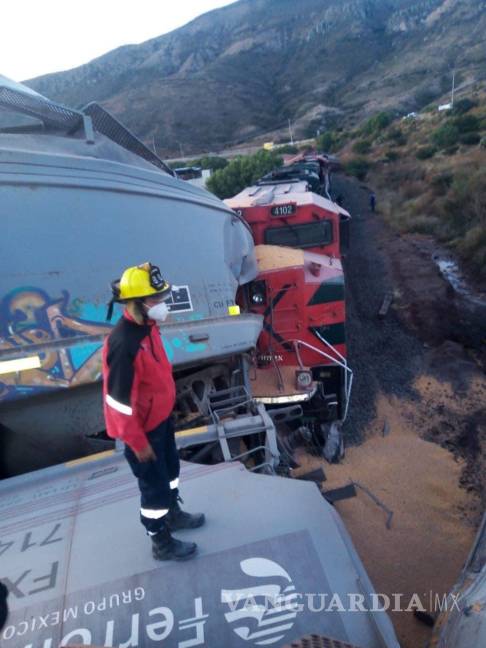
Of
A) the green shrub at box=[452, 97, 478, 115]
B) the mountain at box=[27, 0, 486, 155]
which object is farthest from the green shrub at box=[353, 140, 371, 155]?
the mountain at box=[27, 0, 486, 155]

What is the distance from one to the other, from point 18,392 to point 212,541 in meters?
1.86

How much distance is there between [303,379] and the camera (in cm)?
651

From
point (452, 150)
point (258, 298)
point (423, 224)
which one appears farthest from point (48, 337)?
point (452, 150)

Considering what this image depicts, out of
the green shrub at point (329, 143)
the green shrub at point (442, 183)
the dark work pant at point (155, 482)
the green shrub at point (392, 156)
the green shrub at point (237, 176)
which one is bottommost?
the dark work pant at point (155, 482)

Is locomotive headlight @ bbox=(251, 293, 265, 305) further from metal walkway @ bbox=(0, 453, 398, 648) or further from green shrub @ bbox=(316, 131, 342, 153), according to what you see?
green shrub @ bbox=(316, 131, 342, 153)

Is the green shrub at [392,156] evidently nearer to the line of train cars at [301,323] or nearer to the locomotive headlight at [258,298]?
the line of train cars at [301,323]

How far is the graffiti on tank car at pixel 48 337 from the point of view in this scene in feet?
11.2

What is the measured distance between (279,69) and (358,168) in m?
70.1

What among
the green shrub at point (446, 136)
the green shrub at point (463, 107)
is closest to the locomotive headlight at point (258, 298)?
the green shrub at point (446, 136)

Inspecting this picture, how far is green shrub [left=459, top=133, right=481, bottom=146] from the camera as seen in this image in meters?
26.7

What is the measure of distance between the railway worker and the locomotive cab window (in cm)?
556

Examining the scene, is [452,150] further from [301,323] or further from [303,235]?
[301,323]

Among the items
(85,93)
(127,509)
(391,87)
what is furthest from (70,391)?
(85,93)

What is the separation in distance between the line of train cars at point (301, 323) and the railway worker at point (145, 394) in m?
3.66
